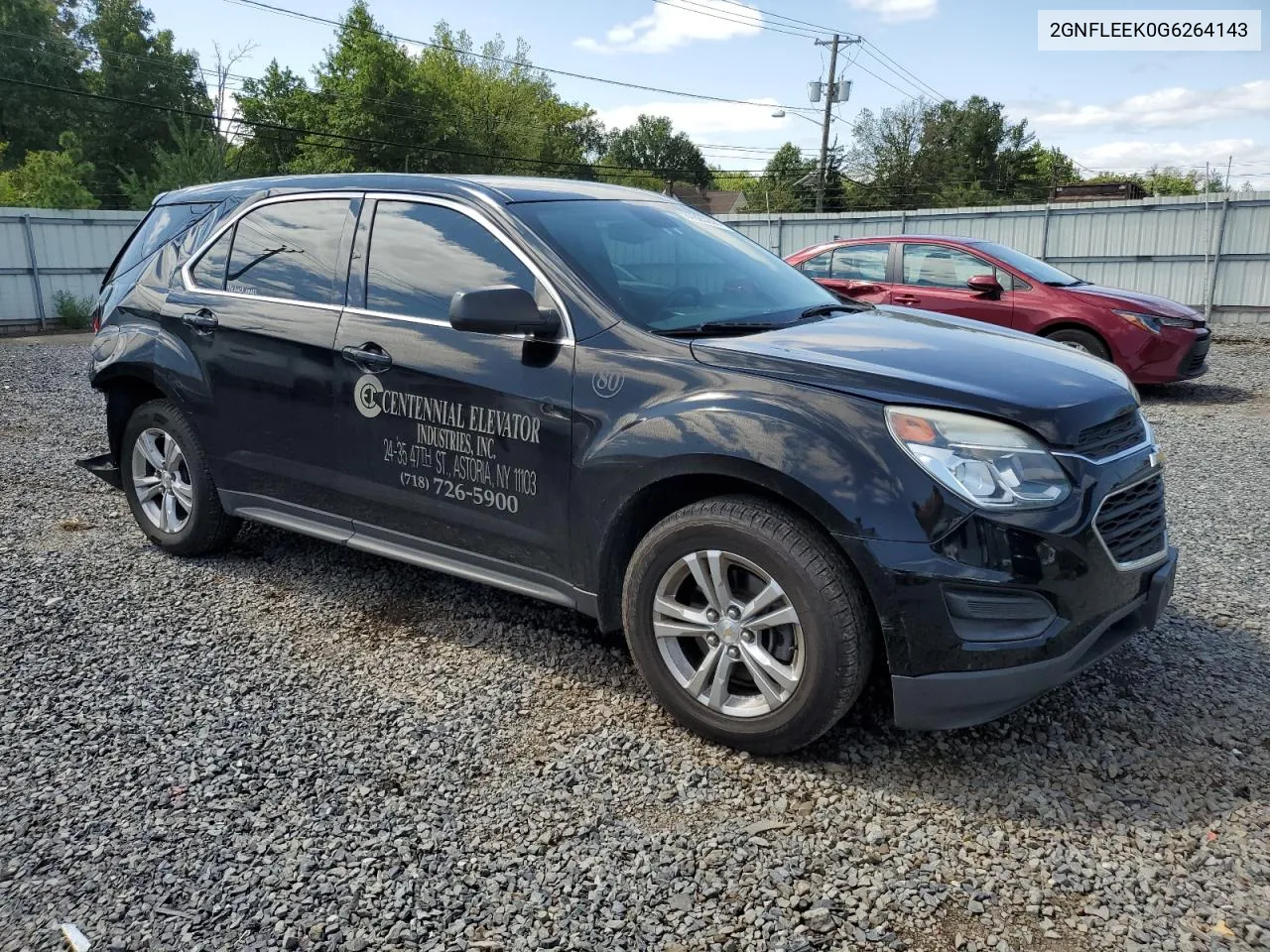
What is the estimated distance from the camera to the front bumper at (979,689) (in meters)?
2.76

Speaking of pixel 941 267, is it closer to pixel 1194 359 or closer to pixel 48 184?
pixel 1194 359

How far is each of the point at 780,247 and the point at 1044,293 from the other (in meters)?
11.3

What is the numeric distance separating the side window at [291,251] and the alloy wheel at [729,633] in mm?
1974

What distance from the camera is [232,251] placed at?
455 cm

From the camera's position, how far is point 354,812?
2840 mm

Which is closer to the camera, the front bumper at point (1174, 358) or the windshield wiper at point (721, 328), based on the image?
the windshield wiper at point (721, 328)

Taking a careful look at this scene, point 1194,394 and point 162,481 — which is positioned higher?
point 162,481

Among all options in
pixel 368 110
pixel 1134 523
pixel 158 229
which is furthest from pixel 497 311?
pixel 368 110

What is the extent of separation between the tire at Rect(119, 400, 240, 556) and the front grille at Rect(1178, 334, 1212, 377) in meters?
9.21

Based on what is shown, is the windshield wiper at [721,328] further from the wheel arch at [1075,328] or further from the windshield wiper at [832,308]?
the wheel arch at [1075,328]

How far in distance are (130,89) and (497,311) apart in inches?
2339

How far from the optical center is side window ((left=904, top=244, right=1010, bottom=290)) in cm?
1028

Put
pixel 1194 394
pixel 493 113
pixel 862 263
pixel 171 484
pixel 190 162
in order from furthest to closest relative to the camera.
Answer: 1. pixel 493 113
2. pixel 190 162
3. pixel 862 263
4. pixel 1194 394
5. pixel 171 484

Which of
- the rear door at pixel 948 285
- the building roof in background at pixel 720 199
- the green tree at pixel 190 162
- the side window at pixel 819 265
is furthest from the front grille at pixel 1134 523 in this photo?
the building roof in background at pixel 720 199
